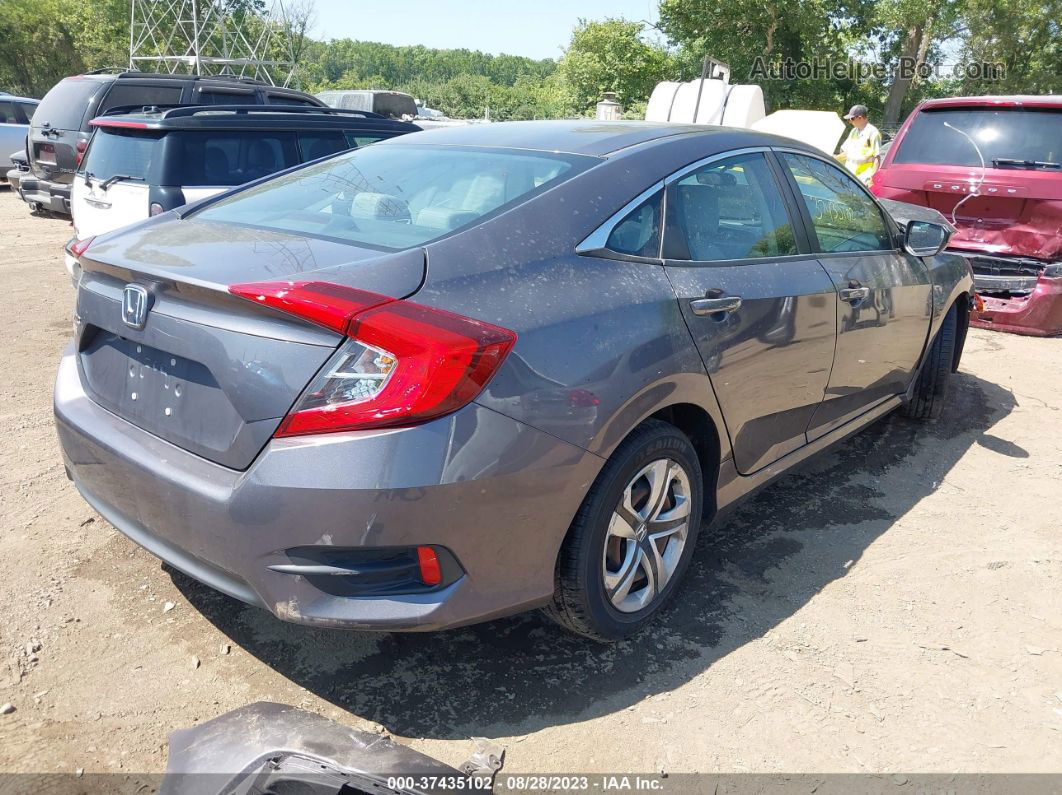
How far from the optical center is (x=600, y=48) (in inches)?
1045

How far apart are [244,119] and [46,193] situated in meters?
5.32

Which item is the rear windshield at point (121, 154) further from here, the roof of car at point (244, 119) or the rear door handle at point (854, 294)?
the rear door handle at point (854, 294)

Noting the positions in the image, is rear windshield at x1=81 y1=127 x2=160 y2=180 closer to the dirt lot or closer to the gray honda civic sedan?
the dirt lot

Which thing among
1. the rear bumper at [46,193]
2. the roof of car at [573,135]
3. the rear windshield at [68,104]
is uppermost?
the roof of car at [573,135]

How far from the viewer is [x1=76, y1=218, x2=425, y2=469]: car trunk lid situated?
6.86 ft

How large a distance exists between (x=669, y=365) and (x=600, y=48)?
2630 centimetres

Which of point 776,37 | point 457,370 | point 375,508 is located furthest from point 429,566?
point 776,37

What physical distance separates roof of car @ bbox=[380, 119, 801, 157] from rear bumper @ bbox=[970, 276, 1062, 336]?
13.6 feet

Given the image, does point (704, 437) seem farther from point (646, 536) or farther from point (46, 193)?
point (46, 193)

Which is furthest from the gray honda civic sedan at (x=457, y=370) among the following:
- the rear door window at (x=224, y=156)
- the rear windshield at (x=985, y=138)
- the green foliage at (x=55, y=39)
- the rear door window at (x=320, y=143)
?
the green foliage at (x=55, y=39)

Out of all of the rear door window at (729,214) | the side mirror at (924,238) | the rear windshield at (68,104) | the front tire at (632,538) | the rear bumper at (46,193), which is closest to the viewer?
the front tire at (632,538)

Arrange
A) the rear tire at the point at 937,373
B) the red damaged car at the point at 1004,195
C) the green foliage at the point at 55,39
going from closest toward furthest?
the rear tire at the point at 937,373, the red damaged car at the point at 1004,195, the green foliage at the point at 55,39

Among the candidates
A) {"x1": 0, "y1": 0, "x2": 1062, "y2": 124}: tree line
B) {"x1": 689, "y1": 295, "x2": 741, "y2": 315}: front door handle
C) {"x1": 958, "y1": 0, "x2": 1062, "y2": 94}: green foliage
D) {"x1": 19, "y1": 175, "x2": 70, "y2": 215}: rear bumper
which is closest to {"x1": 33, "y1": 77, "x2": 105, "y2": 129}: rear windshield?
{"x1": 19, "y1": 175, "x2": 70, "y2": 215}: rear bumper

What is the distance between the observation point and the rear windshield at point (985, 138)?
6.68 m
